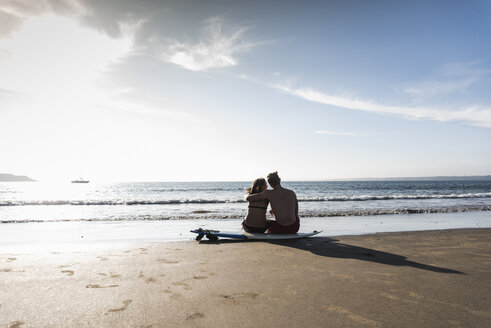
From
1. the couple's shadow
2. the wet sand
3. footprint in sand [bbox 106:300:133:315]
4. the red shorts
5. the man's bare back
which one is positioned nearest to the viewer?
the wet sand

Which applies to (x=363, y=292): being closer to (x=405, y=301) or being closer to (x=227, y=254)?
(x=405, y=301)

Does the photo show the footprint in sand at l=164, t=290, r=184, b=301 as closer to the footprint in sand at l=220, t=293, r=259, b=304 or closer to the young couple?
the footprint in sand at l=220, t=293, r=259, b=304

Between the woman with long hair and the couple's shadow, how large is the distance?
473mm

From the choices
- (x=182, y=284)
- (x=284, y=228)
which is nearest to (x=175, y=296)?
(x=182, y=284)

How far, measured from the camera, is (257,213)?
765 cm

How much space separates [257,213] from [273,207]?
1.72 feet

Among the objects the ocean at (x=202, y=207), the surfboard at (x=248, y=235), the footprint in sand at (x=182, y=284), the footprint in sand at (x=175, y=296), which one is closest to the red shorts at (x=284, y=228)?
the surfboard at (x=248, y=235)

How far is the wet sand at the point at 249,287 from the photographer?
2.91 m

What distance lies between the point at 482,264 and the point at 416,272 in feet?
4.82

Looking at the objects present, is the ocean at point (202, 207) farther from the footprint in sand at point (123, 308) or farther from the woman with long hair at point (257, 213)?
the footprint in sand at point (123, 308)

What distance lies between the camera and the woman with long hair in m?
7.43

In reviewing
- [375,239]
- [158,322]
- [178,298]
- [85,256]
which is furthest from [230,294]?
[375,239]

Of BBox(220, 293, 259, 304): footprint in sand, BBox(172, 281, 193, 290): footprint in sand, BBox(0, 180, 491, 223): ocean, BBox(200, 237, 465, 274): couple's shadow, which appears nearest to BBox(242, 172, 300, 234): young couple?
BBox(200, 237, 465, 274): couple's shadow

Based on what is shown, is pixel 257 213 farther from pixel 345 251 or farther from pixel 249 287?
pixel 249 287
